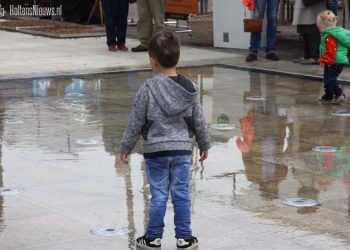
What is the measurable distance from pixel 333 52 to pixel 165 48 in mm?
5549

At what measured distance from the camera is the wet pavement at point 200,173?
5.93 m

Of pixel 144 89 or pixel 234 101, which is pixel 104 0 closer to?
pixel 234 101

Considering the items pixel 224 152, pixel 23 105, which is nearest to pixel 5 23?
pixel 23 105

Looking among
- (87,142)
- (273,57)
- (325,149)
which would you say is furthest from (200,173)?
(273,57)

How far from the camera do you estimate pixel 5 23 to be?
21297 mm

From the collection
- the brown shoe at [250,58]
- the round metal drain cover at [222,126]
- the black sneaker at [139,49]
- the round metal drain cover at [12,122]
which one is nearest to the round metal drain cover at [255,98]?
the round metal drain cover at [222,126]

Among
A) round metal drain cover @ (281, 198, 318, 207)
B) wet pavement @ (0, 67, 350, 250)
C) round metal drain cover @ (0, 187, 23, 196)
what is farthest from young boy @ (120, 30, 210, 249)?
round metal drain cover @ (0, 187, 23, 196)

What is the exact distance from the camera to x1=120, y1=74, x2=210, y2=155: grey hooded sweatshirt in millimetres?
5574

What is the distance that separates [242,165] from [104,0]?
880cm

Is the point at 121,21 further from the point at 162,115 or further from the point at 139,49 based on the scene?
the point at 162,115

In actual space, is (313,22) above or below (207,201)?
above

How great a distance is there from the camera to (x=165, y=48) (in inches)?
218

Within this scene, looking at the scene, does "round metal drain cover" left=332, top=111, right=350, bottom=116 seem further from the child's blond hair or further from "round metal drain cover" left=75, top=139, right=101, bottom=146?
"round metal drain cover" left=75, top=139, right=101, bottom=146

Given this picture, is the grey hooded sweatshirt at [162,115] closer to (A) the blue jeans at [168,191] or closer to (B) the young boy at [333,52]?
(A) the blue jeans at [168,191]
